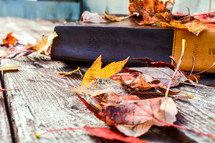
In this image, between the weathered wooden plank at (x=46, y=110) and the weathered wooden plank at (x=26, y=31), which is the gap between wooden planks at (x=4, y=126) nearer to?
the weathered wooden plank at (x=46, y=110)

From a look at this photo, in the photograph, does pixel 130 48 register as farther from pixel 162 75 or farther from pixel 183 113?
pixel 183 113

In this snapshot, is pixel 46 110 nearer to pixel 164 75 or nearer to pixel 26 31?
pixel 164 75

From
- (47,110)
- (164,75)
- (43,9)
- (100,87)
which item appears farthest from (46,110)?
(43,9)

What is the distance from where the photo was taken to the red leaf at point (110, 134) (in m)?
0.32

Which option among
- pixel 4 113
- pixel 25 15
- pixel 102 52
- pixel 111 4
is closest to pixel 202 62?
pixel 102 52

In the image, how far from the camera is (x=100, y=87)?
46 cm

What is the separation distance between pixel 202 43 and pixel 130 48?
203 millimetres

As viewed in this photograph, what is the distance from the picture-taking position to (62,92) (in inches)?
21.0

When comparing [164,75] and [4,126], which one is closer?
[4,126]

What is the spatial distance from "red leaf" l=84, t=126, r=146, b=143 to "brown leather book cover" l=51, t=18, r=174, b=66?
1.43ft

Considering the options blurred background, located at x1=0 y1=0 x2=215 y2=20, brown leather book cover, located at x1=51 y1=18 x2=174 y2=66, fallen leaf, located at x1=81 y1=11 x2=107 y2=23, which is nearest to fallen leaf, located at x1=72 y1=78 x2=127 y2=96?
brown leather book cover, located at x1=51 y1=18 x2=174 y2=66

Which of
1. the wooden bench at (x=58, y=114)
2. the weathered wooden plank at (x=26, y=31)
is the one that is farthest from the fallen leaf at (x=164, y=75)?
the weathered wooden plank at (x=26, y=31)

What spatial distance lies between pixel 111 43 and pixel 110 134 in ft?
1.52

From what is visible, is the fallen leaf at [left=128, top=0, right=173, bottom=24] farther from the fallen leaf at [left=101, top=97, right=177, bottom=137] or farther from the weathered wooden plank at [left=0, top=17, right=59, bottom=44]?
the weathered wooden plank at [left=0, top=17, right=59, bottom=44]
